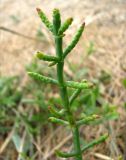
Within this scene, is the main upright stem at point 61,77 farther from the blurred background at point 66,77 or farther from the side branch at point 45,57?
the blurred background at point 66,77

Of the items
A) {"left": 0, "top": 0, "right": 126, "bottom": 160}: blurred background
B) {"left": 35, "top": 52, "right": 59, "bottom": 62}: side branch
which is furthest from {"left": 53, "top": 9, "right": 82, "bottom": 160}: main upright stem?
{"left": 0, "top": 0, "right": 126, "bottom": 160}: blurred background

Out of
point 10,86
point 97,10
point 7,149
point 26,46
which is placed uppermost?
point 97,10

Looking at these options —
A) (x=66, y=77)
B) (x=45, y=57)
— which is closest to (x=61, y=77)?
(x=45, y=57)

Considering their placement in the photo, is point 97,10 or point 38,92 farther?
point 97,10

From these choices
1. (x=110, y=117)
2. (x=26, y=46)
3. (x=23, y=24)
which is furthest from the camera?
(x=23, y=24)

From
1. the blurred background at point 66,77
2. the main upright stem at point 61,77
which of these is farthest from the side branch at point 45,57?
the blurred background at point 66,77

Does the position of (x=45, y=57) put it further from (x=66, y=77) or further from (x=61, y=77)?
(x=66, y=77)

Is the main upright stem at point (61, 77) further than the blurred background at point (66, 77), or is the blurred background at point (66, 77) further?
the blurred background at point (66, 77)

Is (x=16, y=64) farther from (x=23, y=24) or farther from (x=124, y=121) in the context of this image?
(x=124, y=121)

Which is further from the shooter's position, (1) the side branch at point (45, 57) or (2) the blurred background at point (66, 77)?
(2) the blurred background at point (66, 77)

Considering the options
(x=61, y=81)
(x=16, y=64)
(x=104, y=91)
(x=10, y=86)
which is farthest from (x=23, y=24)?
(x=61, y=81)
